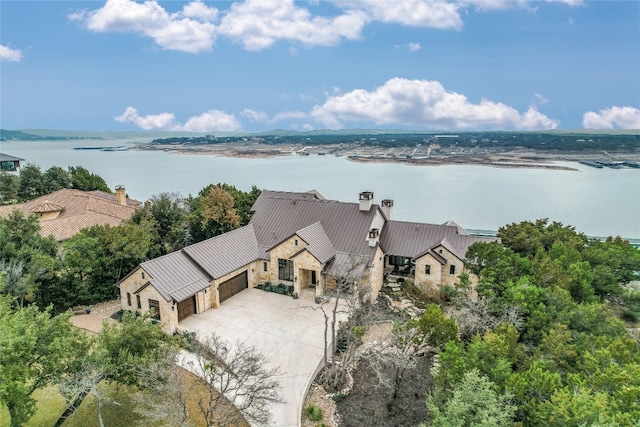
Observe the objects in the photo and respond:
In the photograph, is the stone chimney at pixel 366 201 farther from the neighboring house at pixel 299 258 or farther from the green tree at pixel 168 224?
the green tree at pixel 168 224

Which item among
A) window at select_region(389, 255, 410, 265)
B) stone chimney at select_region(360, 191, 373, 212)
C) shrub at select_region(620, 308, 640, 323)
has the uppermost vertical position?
stone chimney at select_region(360, 191, 373, 212)

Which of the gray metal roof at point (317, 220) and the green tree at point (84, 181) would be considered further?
the green tree at point (84, 181)

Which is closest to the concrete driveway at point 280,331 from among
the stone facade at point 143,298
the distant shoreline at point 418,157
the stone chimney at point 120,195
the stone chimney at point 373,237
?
the stone facade at point 143,298

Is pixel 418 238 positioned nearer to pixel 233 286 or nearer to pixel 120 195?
pixel 233 286

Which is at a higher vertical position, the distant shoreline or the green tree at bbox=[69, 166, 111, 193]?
the distant shoreline

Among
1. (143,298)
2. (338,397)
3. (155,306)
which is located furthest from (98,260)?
(338,397)

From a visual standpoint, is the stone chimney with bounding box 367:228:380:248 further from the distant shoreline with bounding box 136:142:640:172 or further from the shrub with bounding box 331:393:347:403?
Result: the distant shoreline with bounding box 136:142:640:172

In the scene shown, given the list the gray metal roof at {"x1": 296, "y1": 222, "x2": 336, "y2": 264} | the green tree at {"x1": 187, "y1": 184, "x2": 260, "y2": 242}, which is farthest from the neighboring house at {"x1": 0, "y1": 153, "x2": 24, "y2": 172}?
the gray metal roof at {"x1": 296, "y1": 222, "x2": 336, "y2": 264}
